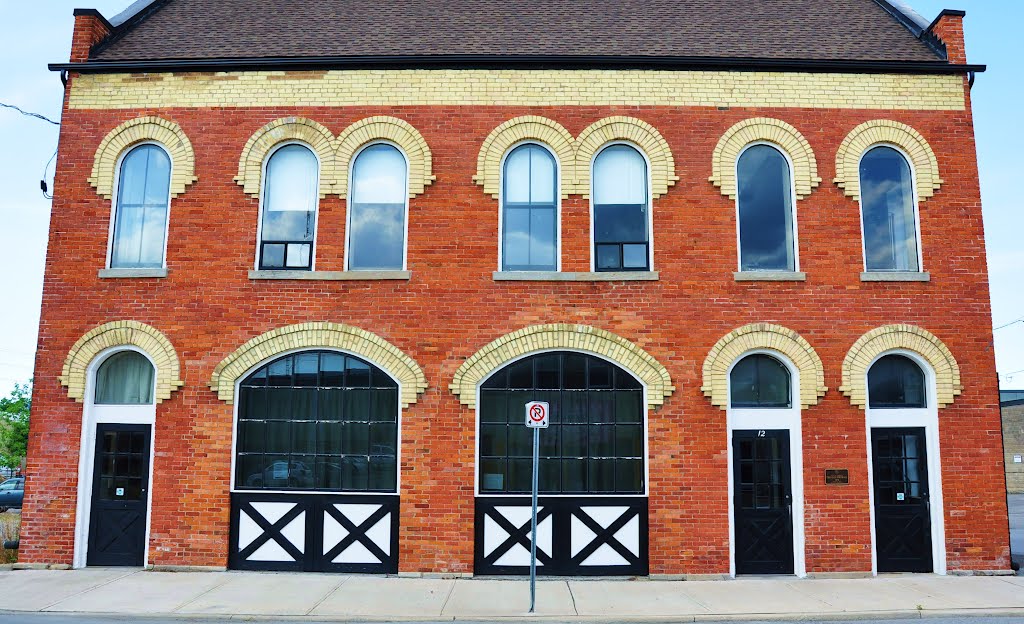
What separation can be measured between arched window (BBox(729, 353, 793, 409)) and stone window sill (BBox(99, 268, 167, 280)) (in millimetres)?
8617

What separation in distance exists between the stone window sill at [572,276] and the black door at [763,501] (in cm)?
266

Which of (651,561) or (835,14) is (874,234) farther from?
(651,561)

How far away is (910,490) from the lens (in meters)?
11.0

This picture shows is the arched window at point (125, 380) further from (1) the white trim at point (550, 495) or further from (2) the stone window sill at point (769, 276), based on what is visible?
(2) the stone window sill at point (769, 276)

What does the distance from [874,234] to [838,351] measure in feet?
6.45

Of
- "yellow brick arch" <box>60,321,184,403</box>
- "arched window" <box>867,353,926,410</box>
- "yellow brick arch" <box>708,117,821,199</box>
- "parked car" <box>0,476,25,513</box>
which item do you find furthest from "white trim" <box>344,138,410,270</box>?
"parked car" <box>0,476,25,513</box>

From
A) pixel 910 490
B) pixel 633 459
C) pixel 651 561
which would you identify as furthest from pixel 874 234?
pixel 651 561

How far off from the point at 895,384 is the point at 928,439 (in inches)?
35.6

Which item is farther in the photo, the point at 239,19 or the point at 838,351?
the point at 239,19

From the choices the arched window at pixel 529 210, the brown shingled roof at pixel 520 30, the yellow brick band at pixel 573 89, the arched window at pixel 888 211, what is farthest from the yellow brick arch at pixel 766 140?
the arched window at pixel 529 210

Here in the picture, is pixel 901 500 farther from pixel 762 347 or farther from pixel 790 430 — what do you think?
pixel 762 347

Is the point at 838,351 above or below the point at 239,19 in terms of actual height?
below

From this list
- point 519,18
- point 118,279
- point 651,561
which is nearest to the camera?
point 651,561

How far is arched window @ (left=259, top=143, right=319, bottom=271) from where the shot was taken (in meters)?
11.3
